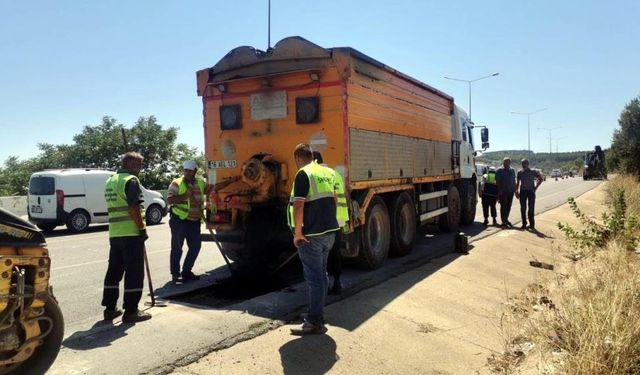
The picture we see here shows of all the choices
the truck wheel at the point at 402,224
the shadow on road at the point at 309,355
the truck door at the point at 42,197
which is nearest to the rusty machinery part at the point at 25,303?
the shadow on road at the point at 309,355

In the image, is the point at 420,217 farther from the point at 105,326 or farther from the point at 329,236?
the point at 105,326

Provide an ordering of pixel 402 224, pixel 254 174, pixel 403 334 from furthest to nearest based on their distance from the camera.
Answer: pixel 402 224
pixel 254 174
pixel 403 334

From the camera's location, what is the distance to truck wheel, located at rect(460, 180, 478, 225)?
13430 millimetres

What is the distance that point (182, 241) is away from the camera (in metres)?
7.45

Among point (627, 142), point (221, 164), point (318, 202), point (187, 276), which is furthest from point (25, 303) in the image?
point (627, 142)

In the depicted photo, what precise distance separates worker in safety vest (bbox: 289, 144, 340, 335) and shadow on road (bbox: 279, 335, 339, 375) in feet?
0.48

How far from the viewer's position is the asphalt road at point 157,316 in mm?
4215

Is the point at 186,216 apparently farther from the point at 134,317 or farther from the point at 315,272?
the point at 315,272

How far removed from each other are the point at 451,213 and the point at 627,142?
25.6 metres

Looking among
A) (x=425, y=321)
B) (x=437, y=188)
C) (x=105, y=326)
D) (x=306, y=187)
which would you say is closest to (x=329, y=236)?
(x=306, y=187)

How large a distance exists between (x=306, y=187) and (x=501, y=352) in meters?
2.38

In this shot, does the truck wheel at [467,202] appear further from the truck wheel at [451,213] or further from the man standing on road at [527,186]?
the man standing on road at [527,186]

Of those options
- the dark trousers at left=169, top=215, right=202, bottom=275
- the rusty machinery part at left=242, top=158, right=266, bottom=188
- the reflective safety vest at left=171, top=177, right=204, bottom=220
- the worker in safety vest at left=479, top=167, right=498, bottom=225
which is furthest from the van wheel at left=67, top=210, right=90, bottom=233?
the worker in safety vest at left=479, top=167, right=498, bottom=225

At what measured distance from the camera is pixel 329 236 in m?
4.93
